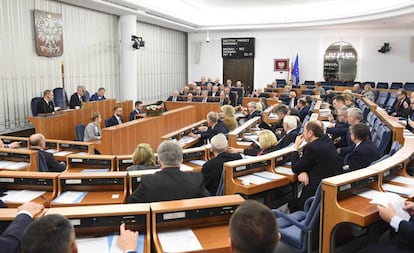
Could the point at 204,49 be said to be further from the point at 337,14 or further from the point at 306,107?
the point at 306,107

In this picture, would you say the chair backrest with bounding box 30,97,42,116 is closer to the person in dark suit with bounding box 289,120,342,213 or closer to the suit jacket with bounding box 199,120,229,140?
the suit jacket with bounding box 199,120,229,140

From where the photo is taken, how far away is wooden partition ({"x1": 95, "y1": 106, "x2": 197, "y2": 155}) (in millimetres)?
7102

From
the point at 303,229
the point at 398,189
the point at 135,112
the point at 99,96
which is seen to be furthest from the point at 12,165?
the point at 99,96

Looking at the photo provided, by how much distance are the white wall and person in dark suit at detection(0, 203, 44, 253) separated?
17653mm

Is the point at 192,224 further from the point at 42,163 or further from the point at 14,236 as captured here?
the point at 42,163

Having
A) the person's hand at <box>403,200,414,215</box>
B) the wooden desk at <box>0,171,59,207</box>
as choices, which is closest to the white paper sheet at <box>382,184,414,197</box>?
the person's hand at <box>403,200,414,215</box>

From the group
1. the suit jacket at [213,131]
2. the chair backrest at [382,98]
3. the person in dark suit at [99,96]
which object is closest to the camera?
the suit jacket at [213,131]

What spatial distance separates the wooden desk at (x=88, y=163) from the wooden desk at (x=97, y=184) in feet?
2.93

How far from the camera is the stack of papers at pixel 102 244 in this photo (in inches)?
90.6

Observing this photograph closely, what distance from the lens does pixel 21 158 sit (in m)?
4.88

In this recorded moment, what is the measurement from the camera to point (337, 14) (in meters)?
15.8

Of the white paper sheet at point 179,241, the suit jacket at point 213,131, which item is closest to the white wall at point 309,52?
the suit jacket at point 213,131

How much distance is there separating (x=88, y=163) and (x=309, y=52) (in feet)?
51.4

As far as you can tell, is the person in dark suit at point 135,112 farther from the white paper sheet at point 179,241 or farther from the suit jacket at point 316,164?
the white paper sheet at point 179,241
